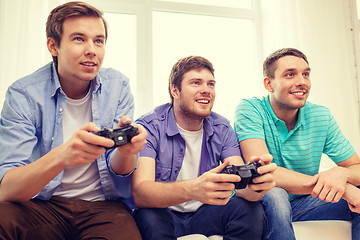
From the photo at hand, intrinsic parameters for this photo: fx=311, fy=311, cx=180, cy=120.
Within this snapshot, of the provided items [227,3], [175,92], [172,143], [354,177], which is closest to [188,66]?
[175,92]

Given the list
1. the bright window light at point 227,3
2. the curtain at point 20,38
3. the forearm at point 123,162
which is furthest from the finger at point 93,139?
the bright window light at point 227,3

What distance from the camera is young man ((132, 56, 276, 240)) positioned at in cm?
124

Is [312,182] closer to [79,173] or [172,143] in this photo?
[172,143]

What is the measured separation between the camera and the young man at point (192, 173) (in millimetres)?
1244

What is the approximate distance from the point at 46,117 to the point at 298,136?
1.34 metres

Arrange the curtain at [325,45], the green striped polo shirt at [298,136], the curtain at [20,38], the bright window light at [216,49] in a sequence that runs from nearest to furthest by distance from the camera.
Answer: the green striped polo shirt at [298,136] → the curtain at [20,38] → the bright window light at [216,49] → the curtain at [325,45]

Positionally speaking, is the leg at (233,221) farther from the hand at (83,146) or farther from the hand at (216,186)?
the hand at (83,146)

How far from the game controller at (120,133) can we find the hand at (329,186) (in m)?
A: 0.91

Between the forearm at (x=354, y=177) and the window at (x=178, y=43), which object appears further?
the window at (x=178, y=43)

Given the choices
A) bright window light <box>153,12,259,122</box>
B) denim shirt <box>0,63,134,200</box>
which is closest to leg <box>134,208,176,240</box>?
denim shirt <box>0,63,134,200</box>

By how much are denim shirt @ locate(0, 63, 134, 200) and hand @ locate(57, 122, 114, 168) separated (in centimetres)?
32

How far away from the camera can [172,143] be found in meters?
1.62

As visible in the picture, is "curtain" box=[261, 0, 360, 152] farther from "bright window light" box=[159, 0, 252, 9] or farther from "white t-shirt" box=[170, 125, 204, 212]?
"white t-shirt" box=[170, 125, 204, 212]

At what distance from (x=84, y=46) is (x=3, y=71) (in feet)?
3.85
